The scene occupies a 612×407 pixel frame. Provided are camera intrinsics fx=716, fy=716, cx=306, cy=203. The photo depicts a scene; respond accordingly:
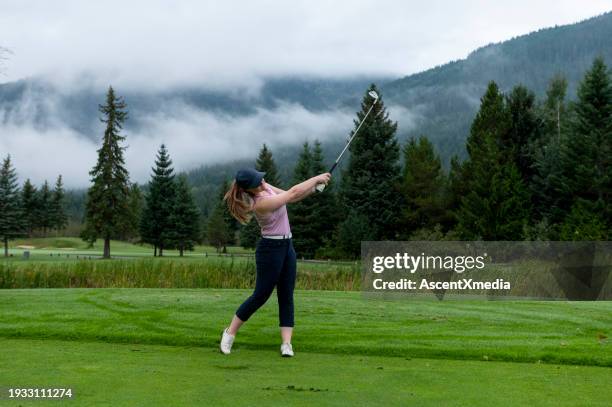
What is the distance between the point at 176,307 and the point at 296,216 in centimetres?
5429

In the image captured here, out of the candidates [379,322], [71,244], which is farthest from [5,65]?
[71,244]

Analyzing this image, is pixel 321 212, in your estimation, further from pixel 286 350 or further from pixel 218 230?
pixel 286 350

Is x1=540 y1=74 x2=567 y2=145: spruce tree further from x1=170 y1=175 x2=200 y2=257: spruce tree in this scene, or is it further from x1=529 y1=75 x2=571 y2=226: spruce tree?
x1=170 y1=175 x2=200 y2=257: spruce tree

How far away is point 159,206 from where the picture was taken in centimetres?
7650

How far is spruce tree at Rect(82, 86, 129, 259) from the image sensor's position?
66.5 m

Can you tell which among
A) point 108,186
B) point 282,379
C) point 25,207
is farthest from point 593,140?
point 25,207

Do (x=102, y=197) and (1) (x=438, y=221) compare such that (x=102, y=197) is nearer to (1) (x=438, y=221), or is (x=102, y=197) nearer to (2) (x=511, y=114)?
(1) (x=438, y=221)

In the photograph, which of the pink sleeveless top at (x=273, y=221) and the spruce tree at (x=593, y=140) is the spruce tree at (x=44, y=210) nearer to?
the spruce tree at (x=593, y=140)

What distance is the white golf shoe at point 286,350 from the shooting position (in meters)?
6.51

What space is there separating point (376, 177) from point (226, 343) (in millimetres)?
54594

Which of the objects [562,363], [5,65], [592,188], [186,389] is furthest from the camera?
[592,188]

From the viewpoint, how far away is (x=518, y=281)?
54.0 feet

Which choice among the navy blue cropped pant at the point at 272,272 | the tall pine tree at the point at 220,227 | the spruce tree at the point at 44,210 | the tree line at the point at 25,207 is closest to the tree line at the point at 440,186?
the tree line at the point at 25,207

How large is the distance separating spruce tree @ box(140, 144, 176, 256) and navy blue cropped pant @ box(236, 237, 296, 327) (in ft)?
230
